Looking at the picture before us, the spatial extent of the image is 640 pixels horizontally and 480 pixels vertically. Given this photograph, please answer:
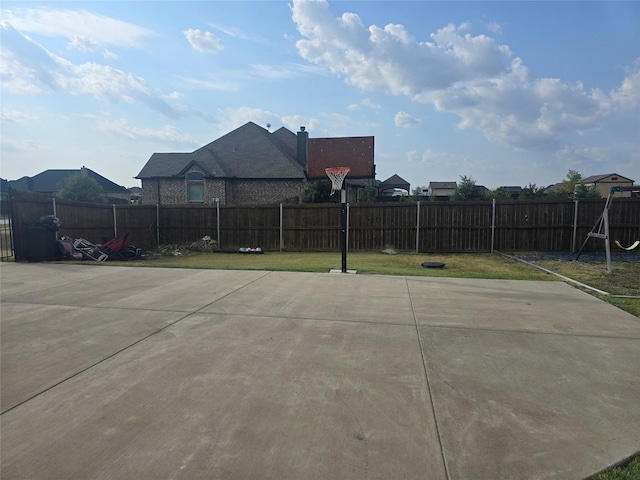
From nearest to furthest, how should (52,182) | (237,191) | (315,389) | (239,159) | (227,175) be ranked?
(315,389)
(227,175)
(237,191)
(239,159)
(52,182)

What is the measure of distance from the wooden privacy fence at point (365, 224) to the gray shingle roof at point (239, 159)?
14.4 m

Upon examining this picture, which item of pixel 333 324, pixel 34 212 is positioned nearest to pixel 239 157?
pixel 34 212

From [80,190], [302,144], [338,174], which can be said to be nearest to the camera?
[338,174]

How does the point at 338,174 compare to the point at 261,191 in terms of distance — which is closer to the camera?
the point at 338,174

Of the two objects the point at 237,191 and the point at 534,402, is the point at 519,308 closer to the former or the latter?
the point at 534,402

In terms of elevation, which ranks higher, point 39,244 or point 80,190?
point 80,190

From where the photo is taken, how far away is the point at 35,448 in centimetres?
262

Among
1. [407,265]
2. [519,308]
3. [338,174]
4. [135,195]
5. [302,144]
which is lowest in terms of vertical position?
[407,265]

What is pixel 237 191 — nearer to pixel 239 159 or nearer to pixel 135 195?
pixel 239 159

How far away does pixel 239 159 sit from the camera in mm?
34000

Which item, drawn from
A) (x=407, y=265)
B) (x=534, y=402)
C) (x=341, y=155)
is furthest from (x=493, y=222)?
(x=534, y=402)

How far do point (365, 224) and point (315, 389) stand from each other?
1321 cm

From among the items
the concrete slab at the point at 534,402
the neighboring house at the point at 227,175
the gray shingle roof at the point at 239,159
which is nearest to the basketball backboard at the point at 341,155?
the concrete slab at the point at 534,402

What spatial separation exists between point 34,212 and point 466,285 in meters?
13.4
